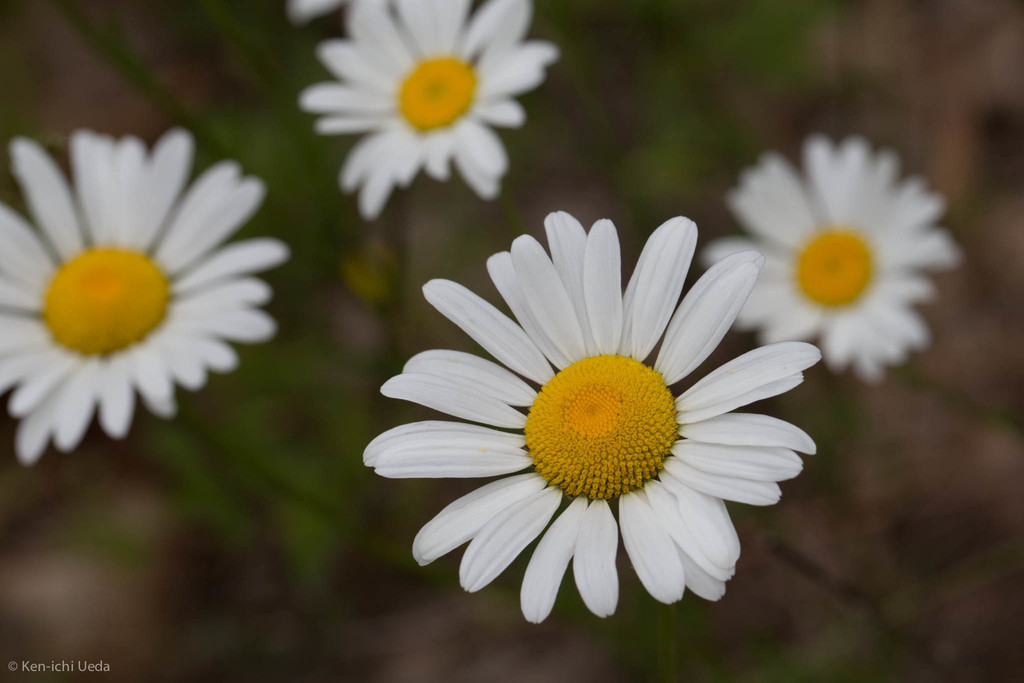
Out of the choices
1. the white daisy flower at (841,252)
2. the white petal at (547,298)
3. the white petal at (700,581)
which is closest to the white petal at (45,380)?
the white petal at (547,298)

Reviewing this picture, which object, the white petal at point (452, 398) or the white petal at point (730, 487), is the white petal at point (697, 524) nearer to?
the white petal at point (730, 487)

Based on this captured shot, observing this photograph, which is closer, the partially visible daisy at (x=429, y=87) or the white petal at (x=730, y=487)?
the white petal at (x=730, y=487)

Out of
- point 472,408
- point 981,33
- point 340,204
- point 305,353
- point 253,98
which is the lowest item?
point 472,408

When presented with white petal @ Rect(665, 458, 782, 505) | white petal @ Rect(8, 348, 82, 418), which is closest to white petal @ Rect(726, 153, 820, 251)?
white petal @ Rect(665, 458, 782, 505)

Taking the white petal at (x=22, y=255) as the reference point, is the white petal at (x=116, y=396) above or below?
below

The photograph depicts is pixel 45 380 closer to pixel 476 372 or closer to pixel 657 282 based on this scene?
pixel 476 372

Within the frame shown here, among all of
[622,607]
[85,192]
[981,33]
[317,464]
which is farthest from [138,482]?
[981,33]

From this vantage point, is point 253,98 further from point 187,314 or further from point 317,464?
point 187,314
